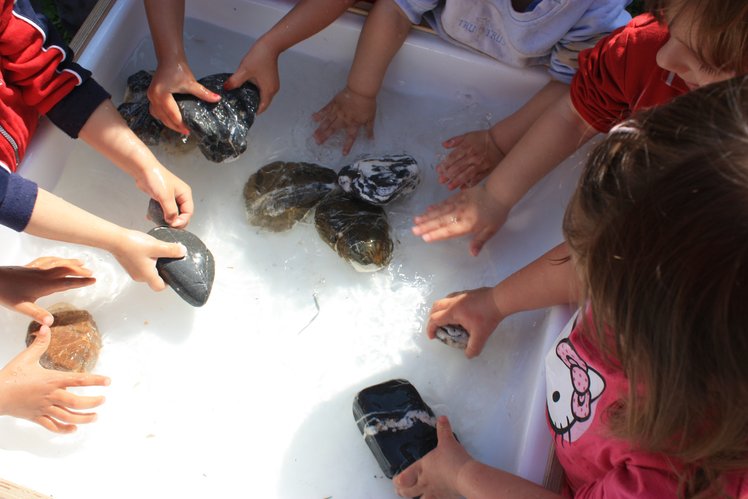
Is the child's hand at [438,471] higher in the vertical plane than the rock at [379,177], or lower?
lower

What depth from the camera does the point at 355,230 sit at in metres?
1.31

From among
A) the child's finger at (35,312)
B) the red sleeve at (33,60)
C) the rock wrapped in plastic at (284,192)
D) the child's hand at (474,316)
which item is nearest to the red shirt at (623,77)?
the child's hand at (474,316)

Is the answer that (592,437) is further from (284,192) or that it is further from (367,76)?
(367,76)

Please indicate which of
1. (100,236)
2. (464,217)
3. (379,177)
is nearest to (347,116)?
(379,177)

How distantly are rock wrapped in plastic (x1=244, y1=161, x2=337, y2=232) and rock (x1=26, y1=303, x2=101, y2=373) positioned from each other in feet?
1.27

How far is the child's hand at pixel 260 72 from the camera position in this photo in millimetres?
1316

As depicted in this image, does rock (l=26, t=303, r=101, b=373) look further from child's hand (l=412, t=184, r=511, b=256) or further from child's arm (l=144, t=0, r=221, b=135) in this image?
child's hand (l=412, t=184, r=511, b=256)

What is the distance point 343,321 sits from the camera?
53.0 inches

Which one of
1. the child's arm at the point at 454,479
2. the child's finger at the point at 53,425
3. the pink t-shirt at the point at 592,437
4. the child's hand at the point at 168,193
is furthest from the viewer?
the child's hand at the point at 168,193

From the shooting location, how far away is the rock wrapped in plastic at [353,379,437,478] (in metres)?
1.16

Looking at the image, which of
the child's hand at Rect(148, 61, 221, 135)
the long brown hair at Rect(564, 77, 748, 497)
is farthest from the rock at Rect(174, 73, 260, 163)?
the long brown hair at Rect(564, 77, 748, 497)

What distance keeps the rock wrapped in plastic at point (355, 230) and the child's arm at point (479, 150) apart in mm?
187

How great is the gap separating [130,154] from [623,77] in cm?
90

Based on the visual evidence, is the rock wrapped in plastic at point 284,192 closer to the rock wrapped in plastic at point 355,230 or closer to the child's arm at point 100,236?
the rock wrapped in plastic at point 355,230
